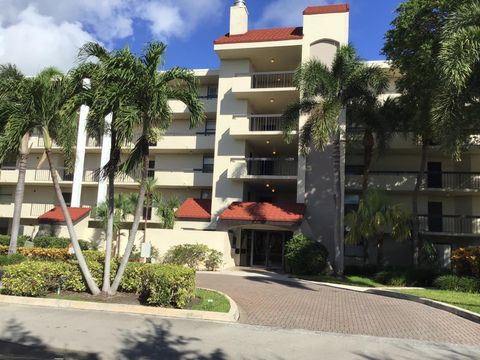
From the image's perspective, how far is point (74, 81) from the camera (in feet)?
45.0

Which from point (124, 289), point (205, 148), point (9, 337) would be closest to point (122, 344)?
point (9, 337)

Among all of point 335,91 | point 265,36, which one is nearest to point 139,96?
point 335,91

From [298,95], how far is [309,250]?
11.0 meters

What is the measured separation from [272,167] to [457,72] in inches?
671

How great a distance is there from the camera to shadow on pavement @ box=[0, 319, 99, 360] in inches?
314

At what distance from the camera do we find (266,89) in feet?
98.9

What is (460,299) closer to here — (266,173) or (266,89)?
(266,173)

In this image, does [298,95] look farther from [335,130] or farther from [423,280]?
[423,280]

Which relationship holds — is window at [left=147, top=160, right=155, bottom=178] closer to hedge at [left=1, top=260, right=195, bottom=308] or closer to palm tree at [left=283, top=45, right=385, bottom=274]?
palm tree at [left=283, top=45, right=385, bottom=274]

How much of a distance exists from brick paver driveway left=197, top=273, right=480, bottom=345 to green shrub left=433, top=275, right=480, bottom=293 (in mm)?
3986

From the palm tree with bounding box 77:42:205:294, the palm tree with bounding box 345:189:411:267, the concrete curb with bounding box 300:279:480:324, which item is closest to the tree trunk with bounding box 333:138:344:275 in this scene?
the palm tree with bounding box 345:189:411:267

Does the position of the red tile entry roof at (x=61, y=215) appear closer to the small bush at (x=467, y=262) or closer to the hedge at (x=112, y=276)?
the hedge at (x=112, y=276)

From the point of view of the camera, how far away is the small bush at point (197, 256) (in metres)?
26.3

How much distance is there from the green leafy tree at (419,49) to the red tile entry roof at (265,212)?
8097 millimetres
